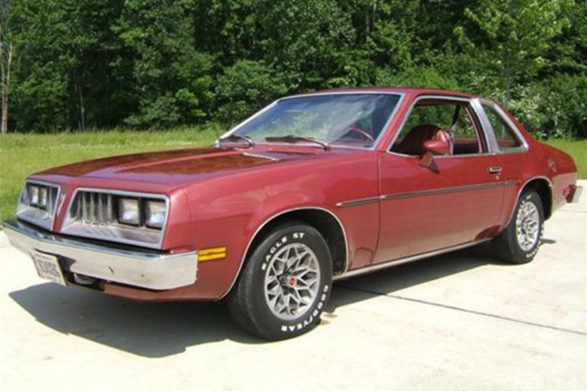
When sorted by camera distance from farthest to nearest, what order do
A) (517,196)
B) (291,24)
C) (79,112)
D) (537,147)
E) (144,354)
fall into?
(79,112) → (291,24) → (537,147) → (517,196) → (144,354)

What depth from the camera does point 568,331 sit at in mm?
4285

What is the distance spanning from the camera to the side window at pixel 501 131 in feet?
19.2

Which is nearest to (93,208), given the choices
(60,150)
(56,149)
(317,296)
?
(317,296)

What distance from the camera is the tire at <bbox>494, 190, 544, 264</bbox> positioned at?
19.4ft

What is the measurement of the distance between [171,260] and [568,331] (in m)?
2.71

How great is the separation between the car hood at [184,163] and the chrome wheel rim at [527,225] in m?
2.33

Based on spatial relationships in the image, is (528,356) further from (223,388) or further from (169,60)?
(169,60)

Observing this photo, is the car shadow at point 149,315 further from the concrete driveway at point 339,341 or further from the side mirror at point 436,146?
the side mirror at point 436,146

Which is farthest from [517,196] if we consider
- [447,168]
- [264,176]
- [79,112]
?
[79,112]

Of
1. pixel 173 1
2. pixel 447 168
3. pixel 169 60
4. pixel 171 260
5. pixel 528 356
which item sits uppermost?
pixel 173 1

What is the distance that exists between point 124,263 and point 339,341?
1445 millimetres

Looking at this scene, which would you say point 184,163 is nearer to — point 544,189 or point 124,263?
point 124,263

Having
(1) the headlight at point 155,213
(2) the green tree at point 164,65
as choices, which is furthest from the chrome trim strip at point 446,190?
(2) the green tree at point 164,65

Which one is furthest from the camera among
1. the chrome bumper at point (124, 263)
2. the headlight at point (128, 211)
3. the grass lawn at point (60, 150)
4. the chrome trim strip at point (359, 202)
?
the grass lawn at point (60, 150)
